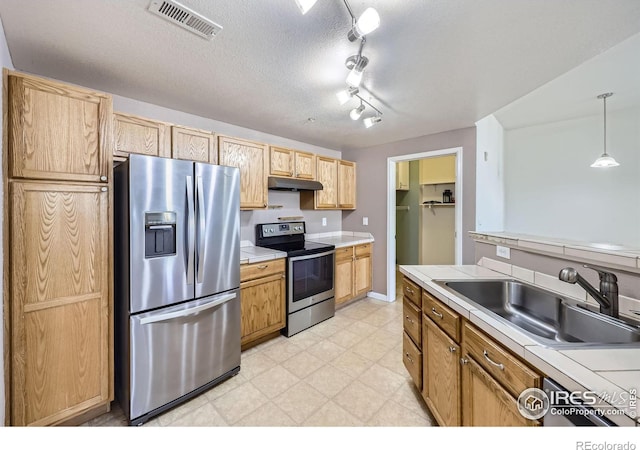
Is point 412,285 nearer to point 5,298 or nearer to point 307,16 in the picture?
point 307,16

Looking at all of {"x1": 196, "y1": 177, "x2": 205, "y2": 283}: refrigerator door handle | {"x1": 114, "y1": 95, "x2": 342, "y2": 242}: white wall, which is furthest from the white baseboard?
{"x1": 196, "y1": 177, "x2": 205, "y2": 283}: refrigerator door handle

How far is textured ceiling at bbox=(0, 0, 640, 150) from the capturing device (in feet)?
4.35

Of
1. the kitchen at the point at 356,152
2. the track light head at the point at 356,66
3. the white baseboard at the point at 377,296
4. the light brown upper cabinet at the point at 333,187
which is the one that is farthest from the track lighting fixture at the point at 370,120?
the white baseboard at the point at 377,296

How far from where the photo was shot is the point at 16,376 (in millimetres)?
1404

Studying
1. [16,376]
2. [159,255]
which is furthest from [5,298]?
[159,255]

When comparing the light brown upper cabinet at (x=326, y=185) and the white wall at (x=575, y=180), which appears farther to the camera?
the light brown upper cabinet at (x=326, y=185)

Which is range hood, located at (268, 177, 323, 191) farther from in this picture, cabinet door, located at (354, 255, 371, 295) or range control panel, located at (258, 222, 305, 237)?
cabinet door, located at (354, 255, 371, 295)

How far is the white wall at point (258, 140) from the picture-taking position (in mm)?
2400

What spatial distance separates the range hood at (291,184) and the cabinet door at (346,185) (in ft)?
1.89

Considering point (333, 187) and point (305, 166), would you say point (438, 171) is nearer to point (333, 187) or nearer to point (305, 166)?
point (333, 187)

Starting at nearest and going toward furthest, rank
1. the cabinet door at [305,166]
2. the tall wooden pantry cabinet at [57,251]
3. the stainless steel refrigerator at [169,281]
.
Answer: the tall wooden pantry cabinet at [57,251], the stainless steel refrigerator at [169,281], the cabinet door at [305,166]

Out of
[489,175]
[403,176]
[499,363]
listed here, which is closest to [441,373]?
[499,363]

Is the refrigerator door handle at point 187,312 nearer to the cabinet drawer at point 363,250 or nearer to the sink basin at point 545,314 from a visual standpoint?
the sink basin at point 545,314
